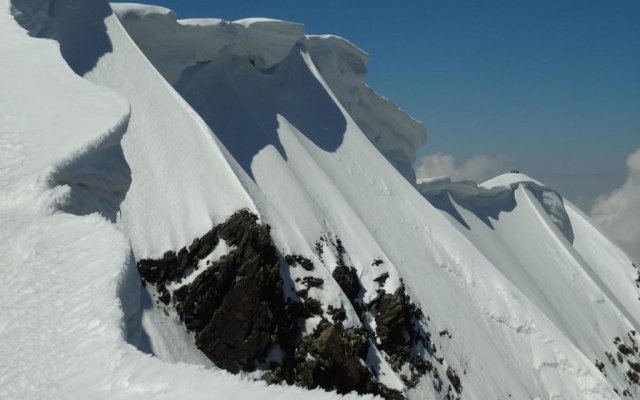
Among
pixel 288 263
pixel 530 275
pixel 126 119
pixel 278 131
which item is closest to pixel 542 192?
pixel 530 275

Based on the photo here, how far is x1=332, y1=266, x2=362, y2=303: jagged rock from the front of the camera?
22484mm

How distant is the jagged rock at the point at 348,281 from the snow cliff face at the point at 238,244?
137 mm

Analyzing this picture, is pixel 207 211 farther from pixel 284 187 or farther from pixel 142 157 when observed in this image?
pixel 284 187

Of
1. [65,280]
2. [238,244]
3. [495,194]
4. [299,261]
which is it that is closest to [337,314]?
[299,261]

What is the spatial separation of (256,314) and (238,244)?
2.32 metres

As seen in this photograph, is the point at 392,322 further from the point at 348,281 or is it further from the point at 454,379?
the point at 454,379

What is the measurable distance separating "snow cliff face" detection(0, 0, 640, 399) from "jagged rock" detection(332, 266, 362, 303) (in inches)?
5.4

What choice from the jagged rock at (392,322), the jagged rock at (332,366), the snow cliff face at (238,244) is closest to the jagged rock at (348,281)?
the snow cliff face at (238,244)

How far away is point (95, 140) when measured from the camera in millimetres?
7941

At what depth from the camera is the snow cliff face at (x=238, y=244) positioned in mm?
5566

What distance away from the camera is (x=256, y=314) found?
60.8 ft

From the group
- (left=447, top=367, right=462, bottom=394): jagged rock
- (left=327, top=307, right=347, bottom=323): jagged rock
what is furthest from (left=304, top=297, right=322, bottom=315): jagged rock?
(left=447, top=367, right=462, bottom=394): jagged rock

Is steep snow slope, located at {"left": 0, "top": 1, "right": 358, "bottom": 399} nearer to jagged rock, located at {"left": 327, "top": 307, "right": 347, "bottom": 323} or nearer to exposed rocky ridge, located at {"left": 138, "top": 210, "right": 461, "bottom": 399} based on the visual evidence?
exposed rocky ridge, located at {"left": 138, "top": 210, "right": 461, "bottom": 399}

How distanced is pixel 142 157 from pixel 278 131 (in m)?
8.89
